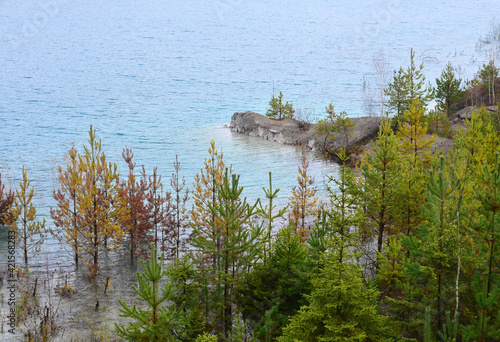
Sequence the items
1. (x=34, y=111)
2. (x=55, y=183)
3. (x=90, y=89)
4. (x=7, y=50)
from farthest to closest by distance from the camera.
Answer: (x=7, y=50) → (x=90, y=89) → (x=34, y=111) → (x=55, y=183)

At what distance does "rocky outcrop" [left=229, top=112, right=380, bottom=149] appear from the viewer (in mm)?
34156

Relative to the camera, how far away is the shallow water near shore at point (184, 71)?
3038cm

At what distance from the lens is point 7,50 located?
8469 cm

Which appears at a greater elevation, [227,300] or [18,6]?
[18,6]

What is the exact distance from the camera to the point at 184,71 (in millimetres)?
73938

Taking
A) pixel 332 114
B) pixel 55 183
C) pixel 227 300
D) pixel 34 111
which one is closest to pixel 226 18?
pixel 34 111

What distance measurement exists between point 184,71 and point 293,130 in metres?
40.8

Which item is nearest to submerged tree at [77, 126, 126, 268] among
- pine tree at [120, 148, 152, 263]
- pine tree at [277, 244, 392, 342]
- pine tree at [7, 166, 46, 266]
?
pine tree at [120, 148, 152, 263]

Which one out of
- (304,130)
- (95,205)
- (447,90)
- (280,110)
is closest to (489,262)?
(95,205)

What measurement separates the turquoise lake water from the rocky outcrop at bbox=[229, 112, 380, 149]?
1.24 meters

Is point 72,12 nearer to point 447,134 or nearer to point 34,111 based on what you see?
point 34,111

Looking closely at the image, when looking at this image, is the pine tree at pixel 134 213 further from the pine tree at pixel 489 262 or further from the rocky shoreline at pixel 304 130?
the rocky shoreline at pixel 304 130

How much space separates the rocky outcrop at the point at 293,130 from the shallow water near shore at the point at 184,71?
52.7 inches

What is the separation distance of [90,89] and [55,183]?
124 ft
